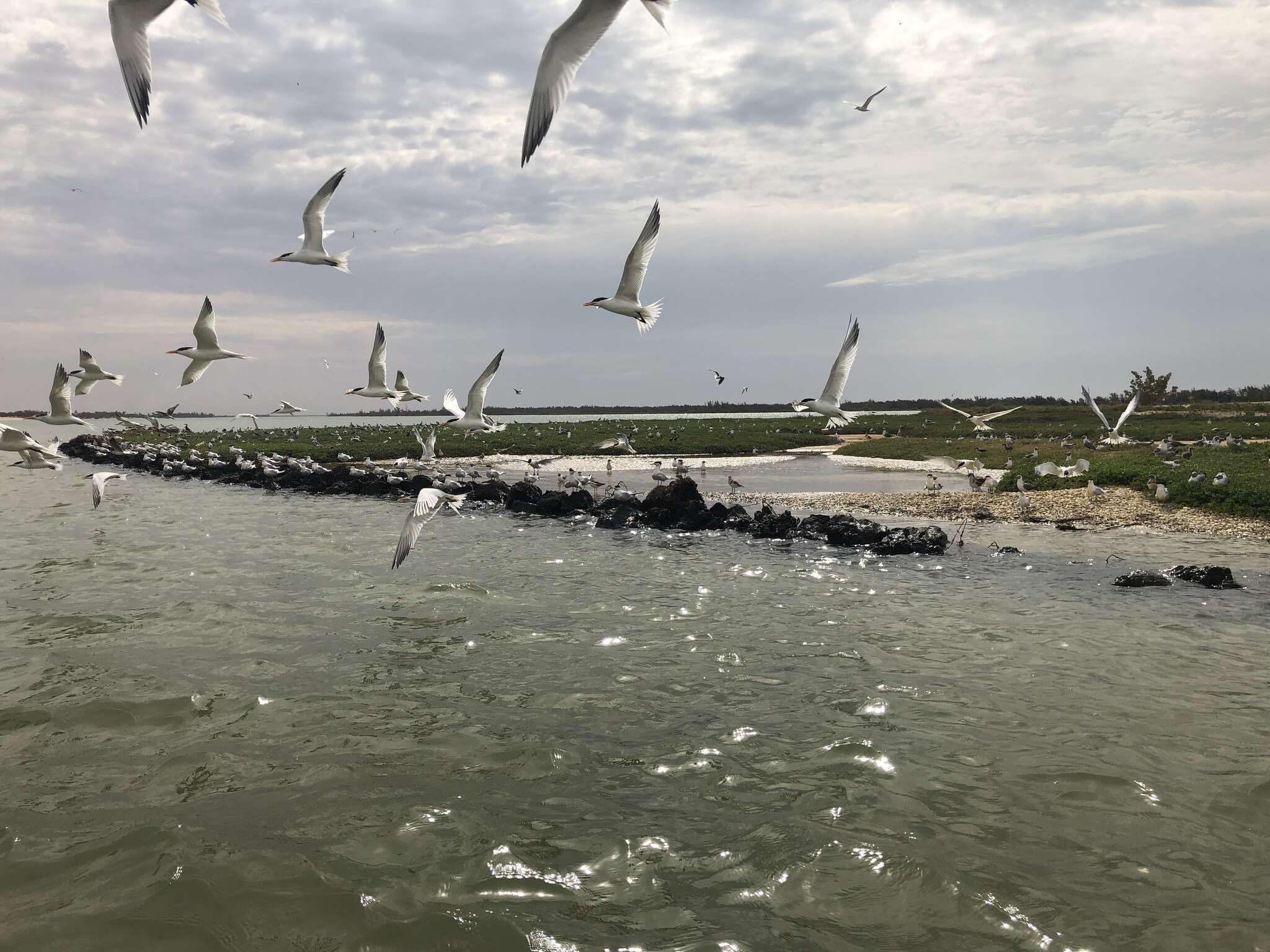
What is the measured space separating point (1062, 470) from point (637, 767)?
77.9 feet

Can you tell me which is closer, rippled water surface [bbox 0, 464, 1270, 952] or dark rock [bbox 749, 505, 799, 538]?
rippled water surface [bbox 0, 464, 1270, 952]

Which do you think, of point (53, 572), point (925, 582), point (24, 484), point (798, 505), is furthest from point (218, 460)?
point (925, 582)

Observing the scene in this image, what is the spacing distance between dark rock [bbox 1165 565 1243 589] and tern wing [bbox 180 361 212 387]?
1882 centimetres

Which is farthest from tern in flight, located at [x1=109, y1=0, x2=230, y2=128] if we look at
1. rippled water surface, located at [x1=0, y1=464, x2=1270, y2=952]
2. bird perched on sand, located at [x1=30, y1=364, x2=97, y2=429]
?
bird perched on sand, located at [x1=30, y1=364, x2=97, y2=429]

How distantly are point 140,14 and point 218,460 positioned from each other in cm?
3766

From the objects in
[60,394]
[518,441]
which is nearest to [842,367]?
[60,394]

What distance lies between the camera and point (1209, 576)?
13914mm

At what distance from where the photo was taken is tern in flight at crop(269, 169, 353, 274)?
1415 centimetres

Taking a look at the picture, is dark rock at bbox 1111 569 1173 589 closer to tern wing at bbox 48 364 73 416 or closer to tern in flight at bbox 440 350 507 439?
tern in flight at bbox 440 350 507 439

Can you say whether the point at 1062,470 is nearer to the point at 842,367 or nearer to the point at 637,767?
the point at 842,367

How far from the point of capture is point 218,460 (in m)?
41.4

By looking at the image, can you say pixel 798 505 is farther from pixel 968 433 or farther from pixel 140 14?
pixel 968 433

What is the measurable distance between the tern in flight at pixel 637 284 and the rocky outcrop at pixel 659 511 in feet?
26.6

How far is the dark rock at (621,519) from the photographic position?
22.8 metres
